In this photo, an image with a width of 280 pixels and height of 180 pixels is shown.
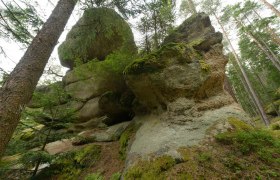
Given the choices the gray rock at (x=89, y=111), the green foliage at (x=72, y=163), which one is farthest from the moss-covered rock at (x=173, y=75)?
the gray rock at (x=89, y=111)

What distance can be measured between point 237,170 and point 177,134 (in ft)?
5.75

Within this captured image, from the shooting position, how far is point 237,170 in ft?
11.9

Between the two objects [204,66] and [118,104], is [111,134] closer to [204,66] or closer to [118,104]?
[118,104]

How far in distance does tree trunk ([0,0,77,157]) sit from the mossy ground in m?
2.73

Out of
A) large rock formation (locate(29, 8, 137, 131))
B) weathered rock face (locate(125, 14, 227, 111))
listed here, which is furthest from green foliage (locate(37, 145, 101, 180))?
weathered rock face (locate(125, 14, 227, 111))

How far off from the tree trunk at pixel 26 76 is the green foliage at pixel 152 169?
268 centimetres

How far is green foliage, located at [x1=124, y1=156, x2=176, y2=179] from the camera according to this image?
13.5 feet

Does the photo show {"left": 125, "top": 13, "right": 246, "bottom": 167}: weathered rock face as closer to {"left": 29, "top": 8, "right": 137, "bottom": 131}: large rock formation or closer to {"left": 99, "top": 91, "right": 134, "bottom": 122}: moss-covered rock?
{"left": 99, "top": 91, "right": 134, "bottom": 122}: moss-covered rock

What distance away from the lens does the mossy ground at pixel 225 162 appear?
3615mm

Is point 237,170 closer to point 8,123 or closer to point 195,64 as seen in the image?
point 195,64

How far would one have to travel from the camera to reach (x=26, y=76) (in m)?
4.12

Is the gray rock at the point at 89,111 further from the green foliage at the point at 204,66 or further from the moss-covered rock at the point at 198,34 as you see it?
the green foliage at the point at 204,66

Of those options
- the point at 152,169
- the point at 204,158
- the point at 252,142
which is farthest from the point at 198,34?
the point at 152,169

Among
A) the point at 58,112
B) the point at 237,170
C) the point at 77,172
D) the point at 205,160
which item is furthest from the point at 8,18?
the point at 237,170
